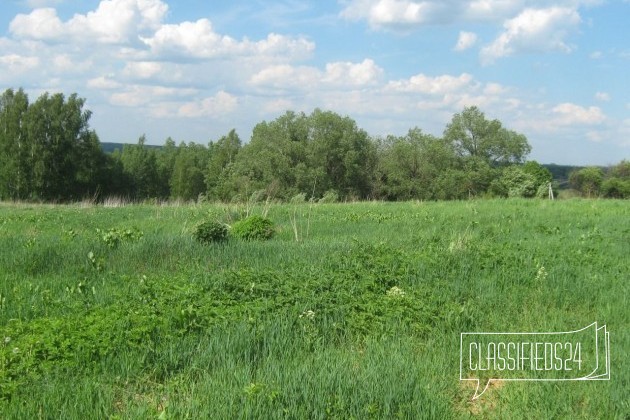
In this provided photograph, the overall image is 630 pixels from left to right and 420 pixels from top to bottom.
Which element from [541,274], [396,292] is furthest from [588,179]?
[396,292]

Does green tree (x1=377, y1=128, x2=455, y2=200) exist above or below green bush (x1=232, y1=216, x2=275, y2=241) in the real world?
above

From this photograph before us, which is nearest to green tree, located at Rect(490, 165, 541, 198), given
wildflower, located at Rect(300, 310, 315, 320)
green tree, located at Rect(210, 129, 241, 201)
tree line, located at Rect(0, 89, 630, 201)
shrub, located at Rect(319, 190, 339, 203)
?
tree line, located at Rect(0, 89, 630, 201)

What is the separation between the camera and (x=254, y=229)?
1177cm

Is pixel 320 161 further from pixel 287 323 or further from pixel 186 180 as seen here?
pixel 287 323

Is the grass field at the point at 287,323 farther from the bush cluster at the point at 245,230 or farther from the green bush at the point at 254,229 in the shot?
the green bush at the point at 254,229

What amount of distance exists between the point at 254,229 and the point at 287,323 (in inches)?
255

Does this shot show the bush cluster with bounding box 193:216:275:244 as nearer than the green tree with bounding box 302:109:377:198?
Yes

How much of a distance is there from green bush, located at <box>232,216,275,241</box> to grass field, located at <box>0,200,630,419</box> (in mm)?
1406

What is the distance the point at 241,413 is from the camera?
→ 11.8 feet

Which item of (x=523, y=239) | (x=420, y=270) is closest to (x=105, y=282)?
(x=420, y=270)

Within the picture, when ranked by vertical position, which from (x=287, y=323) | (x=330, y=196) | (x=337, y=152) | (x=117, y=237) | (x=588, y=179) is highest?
(x=337, y=152)

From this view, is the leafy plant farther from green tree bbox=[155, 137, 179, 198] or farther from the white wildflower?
green tree bbox=[155, 137, 179, 198]

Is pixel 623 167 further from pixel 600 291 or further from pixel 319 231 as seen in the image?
pixel 600 291

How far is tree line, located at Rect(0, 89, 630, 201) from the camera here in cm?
5178
